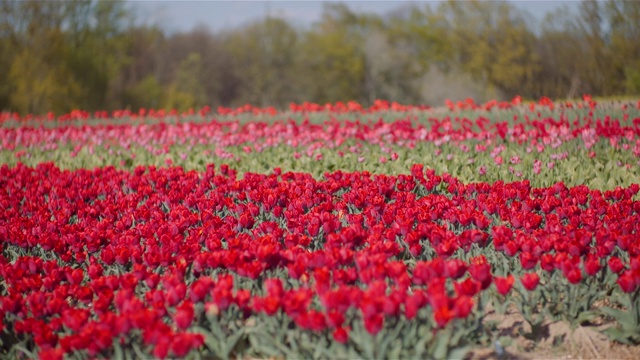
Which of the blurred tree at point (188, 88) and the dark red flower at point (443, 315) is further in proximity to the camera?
the blurred tree at point (188, 88)

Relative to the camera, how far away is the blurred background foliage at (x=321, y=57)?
19.3 metres

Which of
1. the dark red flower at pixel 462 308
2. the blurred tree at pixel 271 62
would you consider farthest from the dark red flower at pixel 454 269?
the blurred tree at pixel 271 62

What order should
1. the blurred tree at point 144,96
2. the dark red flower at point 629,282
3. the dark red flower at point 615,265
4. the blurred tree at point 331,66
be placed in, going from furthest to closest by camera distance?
1. the blurred tree at point 331,66
2. the blurred tree at point 144,96
3. the dark red flower at point 615,265
4. the dark red flower at point 629,282

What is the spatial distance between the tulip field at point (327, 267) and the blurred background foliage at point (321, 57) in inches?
572

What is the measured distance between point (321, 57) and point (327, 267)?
3228cm

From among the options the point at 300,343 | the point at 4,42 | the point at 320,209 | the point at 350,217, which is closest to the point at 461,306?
the point at 300,343

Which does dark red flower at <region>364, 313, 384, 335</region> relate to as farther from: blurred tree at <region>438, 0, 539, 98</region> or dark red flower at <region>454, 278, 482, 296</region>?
blurred tree at <region>438, 0, 539, 98</region>

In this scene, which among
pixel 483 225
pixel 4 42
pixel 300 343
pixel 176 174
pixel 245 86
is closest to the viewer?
pixel 300 343

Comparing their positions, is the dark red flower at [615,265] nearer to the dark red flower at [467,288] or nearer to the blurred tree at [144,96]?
the dark red flower at [467,288]

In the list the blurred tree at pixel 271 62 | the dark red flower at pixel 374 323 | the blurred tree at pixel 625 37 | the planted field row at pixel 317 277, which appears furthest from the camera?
the blurred tree at pixel 271 62

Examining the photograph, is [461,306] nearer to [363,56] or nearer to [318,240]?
[318,240]

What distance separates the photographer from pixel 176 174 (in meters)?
5.69

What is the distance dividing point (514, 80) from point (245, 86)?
16554 mm

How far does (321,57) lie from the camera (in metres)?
34.3
